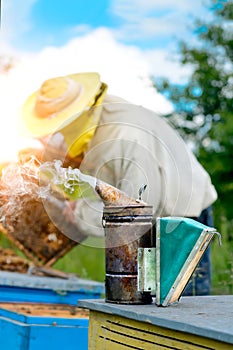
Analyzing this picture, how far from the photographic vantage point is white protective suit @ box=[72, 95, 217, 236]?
11.0 feet

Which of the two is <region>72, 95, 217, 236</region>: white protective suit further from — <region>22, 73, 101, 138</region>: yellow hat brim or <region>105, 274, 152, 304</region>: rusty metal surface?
<region>105, 274, 152, 304</region>: rusty metal surface

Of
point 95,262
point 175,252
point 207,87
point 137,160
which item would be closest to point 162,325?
point 175,252

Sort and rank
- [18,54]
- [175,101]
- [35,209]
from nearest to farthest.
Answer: [18,54]
[35,209]
[175,101]

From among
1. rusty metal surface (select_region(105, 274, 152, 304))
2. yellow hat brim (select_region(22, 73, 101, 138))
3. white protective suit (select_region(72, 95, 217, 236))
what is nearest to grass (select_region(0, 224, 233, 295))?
white protective suit (select_region(72, 95, 217, 236))

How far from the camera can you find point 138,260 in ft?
6.93

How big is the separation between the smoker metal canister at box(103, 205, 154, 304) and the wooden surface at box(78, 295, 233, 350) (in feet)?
0.16

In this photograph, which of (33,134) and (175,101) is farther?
(175,101)

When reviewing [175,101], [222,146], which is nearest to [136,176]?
[222,146]

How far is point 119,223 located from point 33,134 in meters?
1.13

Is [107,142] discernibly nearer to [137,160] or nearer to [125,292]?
[137,160]

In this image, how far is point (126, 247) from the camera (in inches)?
83.4

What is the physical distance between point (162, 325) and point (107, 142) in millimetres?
1724

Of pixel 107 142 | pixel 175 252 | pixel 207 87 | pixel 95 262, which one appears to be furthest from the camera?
pixel 207 87

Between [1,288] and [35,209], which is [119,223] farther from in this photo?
[35,209]
